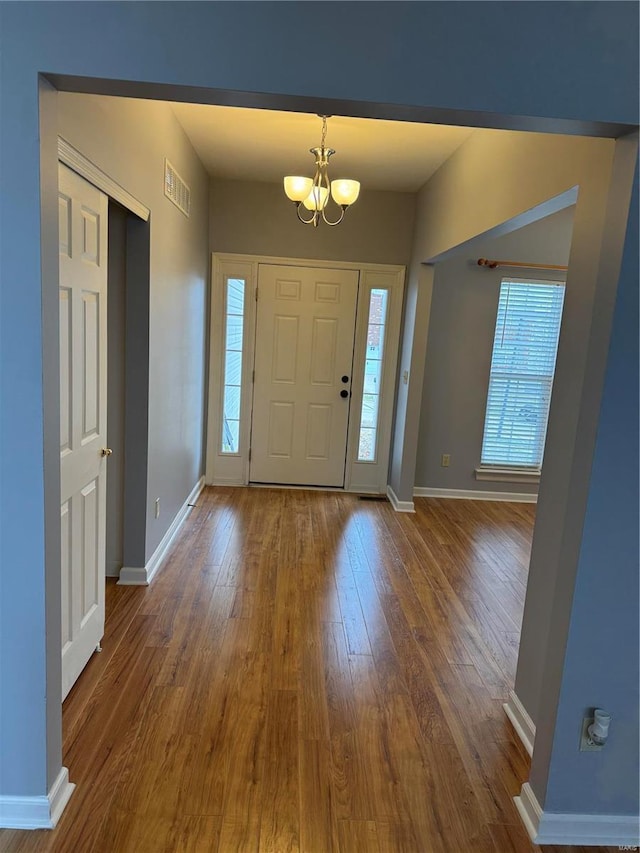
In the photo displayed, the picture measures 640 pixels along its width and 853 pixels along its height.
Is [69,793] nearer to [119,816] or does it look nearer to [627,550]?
[119,816]

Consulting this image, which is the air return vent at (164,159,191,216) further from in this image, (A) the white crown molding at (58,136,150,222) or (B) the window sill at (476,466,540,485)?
(B) the window sill at (476,466,540,485)

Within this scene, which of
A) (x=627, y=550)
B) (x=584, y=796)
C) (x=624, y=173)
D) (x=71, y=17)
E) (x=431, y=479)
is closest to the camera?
(x=71, y=17)

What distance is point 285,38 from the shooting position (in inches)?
50.6

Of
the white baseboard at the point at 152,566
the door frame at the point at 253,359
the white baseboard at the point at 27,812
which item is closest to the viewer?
the white baseboard at the point at 27,812

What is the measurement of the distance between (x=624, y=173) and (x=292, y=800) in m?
2.07

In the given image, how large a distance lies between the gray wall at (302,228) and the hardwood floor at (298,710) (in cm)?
256

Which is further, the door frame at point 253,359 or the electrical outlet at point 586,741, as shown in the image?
the door frame at point 253,359

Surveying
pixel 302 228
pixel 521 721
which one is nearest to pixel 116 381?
pixel 521 721

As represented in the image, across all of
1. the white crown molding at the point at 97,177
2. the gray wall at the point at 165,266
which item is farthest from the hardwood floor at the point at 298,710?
the white crown molding at the point at 97,177

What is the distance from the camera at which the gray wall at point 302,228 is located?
4555mm

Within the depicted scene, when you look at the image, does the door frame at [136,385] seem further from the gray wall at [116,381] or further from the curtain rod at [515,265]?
the curtain rod at [515,265]

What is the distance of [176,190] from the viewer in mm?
3223

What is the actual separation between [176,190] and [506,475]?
3695 millimetres

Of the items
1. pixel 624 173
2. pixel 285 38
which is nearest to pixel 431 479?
pixel 624 173
